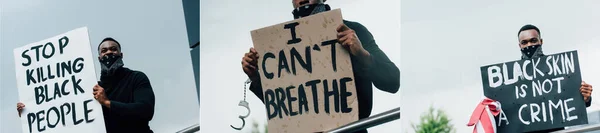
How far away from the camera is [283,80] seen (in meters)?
3.51

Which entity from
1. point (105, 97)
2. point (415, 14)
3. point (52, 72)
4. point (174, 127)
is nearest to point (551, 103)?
point (415, 14)

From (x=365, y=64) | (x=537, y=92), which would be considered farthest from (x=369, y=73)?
(x=537, y=92)

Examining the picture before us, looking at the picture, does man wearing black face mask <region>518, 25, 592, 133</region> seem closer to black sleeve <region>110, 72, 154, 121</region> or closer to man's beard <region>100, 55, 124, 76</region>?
black sleeve <region>110, 72, 154, 121</region>

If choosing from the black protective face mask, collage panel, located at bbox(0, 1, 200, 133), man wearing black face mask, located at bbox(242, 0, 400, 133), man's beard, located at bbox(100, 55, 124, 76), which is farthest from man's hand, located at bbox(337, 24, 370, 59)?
man's beard, located at bbox(100, 55, 124, 76)

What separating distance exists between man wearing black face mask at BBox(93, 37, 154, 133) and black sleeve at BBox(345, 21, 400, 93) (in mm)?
1121

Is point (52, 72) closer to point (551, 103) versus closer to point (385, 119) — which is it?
point (385, 119)

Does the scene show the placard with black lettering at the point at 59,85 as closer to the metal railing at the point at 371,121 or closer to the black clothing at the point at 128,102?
the black clothing at the point at 128,102

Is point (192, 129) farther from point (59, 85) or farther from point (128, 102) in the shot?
point (59, 85)

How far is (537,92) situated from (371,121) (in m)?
0.57

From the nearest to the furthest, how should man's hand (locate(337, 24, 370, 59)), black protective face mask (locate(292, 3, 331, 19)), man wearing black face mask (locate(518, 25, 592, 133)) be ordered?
1. man wearing black face mask (locate(518, 25, 592, 133))
2. man's hand (locate(337, 24, 370, 59))
3. black protective face mask (locate(292, 3, 331, 19))

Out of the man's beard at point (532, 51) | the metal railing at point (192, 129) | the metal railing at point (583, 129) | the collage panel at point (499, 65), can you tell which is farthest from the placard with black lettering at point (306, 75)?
the metal railing at point (583, 129)

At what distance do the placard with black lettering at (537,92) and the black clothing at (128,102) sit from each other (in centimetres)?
160

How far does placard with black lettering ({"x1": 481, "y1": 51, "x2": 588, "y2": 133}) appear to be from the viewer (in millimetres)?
2842

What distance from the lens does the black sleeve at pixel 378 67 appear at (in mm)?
3201
